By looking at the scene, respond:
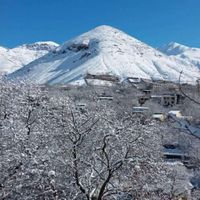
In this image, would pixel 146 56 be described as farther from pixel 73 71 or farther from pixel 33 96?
pixel 33 96

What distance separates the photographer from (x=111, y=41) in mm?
141375

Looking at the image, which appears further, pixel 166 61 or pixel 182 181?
pixel 166 61

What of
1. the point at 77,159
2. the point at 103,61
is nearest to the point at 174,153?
the point at 77,159

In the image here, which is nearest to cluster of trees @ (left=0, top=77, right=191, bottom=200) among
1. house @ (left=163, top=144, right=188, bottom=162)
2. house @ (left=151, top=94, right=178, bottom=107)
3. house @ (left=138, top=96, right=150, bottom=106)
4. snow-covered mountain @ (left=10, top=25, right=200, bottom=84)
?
house @ (left=163, top=144, right=188, bottom=162)

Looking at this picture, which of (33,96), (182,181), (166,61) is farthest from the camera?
(166,61)

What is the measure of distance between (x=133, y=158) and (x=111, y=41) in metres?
132

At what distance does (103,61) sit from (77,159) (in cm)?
10686

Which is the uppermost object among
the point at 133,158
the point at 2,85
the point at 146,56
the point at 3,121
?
the point at 146,56

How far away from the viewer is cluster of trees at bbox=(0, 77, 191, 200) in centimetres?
1032

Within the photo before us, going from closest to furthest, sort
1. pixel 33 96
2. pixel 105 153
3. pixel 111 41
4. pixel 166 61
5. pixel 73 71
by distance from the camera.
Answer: pixel 105 153 → pixel 33 96 → pixel 73 71 → pixel 166 61 → pixel 111 41

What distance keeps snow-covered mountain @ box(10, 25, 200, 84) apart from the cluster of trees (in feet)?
269

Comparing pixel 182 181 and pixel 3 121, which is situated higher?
pixel 3 121

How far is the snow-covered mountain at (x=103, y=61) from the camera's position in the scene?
107m


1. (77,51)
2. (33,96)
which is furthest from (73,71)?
(33,96)
